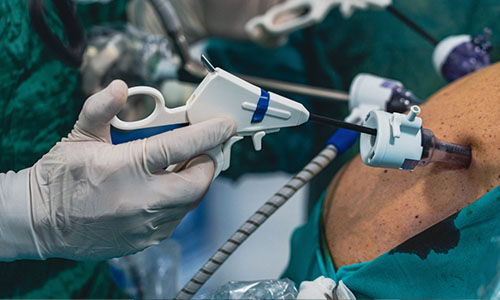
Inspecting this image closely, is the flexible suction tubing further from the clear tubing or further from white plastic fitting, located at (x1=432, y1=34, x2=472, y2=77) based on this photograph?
white plastic fitting, located at (x1=432, y1=34, x2=472, y2=77)

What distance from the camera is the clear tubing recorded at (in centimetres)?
51

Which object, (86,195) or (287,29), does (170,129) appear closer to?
(86,195)

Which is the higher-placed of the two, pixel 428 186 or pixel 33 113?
pixel 33 113

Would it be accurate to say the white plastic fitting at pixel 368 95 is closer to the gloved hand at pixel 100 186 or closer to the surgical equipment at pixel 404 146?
the surgical equipment at pixel 404 146

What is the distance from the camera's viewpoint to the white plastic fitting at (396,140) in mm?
480

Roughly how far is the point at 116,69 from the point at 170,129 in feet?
1.60

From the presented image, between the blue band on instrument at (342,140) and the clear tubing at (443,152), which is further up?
the clear tubing at (443,152)

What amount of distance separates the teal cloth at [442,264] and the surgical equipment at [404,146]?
0.07 m

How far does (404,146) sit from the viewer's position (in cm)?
49

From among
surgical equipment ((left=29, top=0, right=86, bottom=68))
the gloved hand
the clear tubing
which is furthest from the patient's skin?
surgical equipment ((left=29, top=0, right=86, bottom=68))

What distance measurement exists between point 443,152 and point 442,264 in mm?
135

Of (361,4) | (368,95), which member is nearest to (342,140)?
(368,95)

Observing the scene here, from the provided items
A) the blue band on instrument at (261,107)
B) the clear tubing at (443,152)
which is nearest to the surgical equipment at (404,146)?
the clear tubing at (443,152)

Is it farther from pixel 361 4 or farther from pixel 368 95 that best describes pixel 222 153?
pixel 361 4
